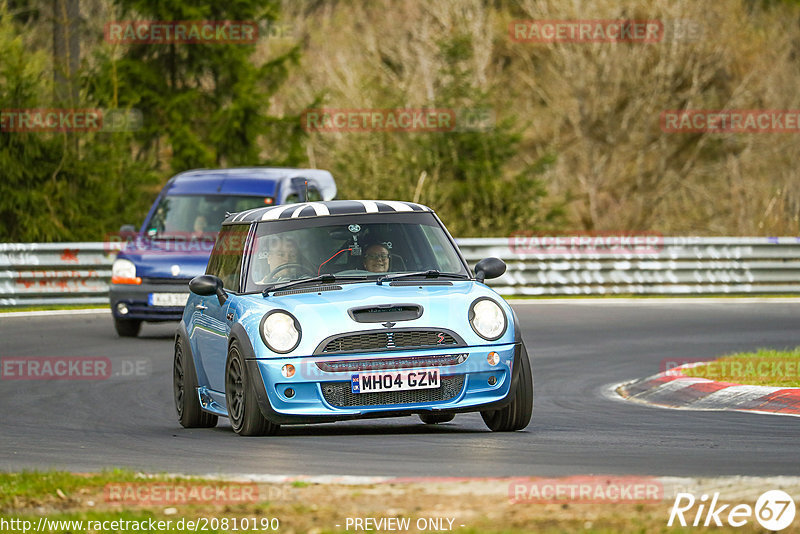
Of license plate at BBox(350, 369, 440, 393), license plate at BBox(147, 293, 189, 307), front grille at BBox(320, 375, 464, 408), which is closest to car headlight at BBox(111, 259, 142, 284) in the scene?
license plate at BBox(147, 293, 189, 307)

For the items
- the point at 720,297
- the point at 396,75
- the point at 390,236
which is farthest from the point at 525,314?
the point at 396,75

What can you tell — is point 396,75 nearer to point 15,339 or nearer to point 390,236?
point 15,339

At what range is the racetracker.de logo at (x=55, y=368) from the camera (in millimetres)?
14891

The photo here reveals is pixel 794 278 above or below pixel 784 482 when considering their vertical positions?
below

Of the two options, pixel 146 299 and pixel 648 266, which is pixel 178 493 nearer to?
pixel 146 299

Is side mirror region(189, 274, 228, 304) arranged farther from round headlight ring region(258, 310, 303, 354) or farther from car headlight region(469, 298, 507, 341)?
car headlight region(469, 298, 507, 341)

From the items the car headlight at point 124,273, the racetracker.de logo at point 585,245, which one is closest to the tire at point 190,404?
the car headlight at point 124,273

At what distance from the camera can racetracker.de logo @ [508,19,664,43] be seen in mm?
37750

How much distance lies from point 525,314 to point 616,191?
1893 centimetres

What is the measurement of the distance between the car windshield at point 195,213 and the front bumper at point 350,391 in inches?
394

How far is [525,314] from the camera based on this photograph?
22125mm

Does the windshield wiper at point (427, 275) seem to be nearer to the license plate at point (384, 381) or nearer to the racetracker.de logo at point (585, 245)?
the license plate at point (384, 381)

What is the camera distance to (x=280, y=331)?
916 cm

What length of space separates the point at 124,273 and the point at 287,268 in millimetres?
9092
